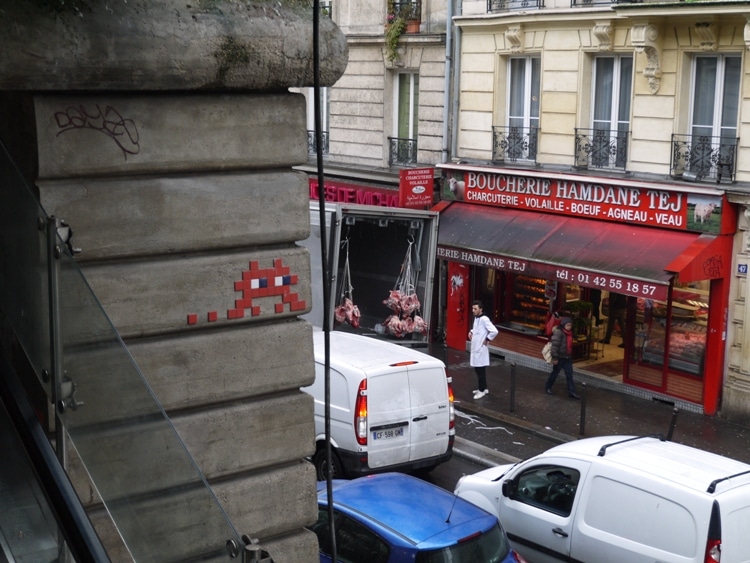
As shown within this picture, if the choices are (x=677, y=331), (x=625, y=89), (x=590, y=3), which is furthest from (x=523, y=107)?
(x=677, y=331)

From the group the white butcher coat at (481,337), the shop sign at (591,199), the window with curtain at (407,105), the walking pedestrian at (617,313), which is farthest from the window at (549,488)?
the window with curtain at (407,105)

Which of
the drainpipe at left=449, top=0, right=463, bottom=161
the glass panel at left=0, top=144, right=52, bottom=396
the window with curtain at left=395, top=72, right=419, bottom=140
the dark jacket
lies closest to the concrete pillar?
the glass panel at left=0, top=144, right=52, bottom=396

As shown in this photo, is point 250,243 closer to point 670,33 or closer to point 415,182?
point 670,33

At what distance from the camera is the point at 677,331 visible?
59.8ft

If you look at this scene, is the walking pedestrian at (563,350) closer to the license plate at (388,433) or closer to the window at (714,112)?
the window at (714,112)

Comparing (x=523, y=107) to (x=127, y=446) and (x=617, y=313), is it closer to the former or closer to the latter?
(x=617, y=313)

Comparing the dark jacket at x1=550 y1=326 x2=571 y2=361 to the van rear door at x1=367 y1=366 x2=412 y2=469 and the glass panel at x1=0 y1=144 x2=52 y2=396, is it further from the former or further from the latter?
the glass panel at x1=0 y1=144 x2=52 y2=396

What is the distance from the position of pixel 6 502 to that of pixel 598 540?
6643 mm

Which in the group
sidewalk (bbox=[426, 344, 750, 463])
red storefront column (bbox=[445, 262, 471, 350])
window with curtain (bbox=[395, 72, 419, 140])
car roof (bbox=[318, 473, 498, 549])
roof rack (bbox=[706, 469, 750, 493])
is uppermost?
window with curtain (bbox=[395, 72, 419, 140])

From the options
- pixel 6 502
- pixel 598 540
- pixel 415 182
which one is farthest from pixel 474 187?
pixel 6 502

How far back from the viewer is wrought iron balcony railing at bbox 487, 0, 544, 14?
65.4 feet

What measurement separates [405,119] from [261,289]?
61.7ft

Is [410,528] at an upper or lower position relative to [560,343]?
upper

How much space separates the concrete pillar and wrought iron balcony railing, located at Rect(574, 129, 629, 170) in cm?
1408
